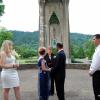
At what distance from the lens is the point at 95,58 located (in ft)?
29.9

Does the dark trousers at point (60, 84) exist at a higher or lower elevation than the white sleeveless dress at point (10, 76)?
lower

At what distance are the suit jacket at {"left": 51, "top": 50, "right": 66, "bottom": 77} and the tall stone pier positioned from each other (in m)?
19.0

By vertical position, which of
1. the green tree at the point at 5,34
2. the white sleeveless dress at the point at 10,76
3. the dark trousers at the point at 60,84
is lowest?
the dark trousers at the point at 60,84

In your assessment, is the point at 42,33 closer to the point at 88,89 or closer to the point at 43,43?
the point at 43,43

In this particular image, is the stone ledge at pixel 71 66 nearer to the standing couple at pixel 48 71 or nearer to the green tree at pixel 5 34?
the standing couple at pixel 48 71

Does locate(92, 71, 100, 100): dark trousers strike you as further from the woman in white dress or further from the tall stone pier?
the tall stone pier

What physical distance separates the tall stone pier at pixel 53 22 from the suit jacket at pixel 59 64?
19038 millimetres

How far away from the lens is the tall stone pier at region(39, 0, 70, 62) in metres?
30.6

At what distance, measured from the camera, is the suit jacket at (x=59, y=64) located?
11289mm

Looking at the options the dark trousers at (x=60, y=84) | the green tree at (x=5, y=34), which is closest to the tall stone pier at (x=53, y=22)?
the dark trousers at (x=60, y=84)

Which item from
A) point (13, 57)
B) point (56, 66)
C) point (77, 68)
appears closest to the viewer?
point (13, 57)

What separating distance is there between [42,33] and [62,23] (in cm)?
152

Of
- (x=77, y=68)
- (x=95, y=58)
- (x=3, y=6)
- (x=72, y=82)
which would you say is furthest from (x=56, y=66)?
(x=3, y=6)

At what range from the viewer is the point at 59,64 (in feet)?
37.1
